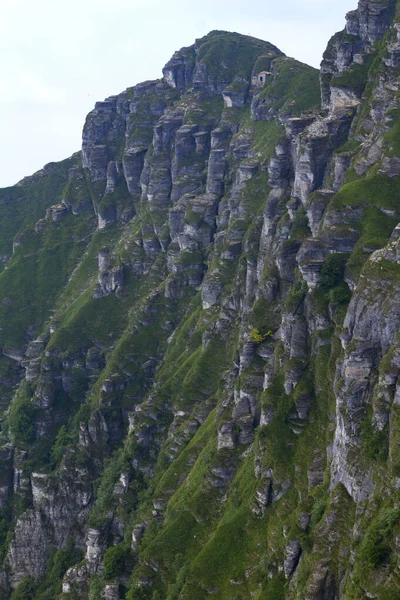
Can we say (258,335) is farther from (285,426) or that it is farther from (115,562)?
(115,562)

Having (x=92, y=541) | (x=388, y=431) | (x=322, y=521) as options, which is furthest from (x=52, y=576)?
→ (x=388, y=431)

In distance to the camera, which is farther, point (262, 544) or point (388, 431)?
point (262, 544)

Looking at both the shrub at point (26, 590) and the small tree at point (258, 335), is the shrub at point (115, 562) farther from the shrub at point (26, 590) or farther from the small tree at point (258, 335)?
the small tree at point (258, 335)

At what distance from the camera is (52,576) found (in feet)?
566

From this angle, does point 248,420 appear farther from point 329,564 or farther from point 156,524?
point 329,564

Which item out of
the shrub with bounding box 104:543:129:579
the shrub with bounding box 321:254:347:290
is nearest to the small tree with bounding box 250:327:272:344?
the shrub with bounding box 321:254:347:290

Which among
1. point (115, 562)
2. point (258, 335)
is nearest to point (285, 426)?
point (258, 335)

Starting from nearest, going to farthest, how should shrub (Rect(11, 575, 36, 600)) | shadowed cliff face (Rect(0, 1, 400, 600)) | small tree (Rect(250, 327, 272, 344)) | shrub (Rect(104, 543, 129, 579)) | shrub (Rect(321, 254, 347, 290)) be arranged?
shadowed cliff face (Rect(0, 1, 400, 600))
shrub (Rect(321, 254, 347, 290))
shrub (Rect(104, 543, 129, 579))
small tree (Rect(250, 327, 272, 344))
shrub (Rect(11, 575, 36, 600))

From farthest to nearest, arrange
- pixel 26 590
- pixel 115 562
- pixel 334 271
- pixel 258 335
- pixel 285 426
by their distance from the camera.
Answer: pixel 26 590 → pixel 258 335 → pixel 115 562 → pixel 334 271 → pixel 285 426

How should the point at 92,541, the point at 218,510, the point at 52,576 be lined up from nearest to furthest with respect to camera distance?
the point at 218,510, the point at 92,541, the point at 52,576

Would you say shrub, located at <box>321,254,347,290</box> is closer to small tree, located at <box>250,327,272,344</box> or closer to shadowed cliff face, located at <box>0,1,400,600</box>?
shadowed cliff face, located at <box>0,1,400,600</box>

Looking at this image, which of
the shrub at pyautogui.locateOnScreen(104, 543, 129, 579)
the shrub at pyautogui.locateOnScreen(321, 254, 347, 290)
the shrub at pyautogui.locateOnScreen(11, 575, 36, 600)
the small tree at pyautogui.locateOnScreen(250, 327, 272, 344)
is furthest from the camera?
the shrub at pyautogui.locateOnScreen(11, 575, 36, 600)

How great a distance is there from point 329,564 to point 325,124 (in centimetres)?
11786

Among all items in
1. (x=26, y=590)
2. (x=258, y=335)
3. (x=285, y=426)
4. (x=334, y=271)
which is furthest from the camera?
(x=26, y=590)
